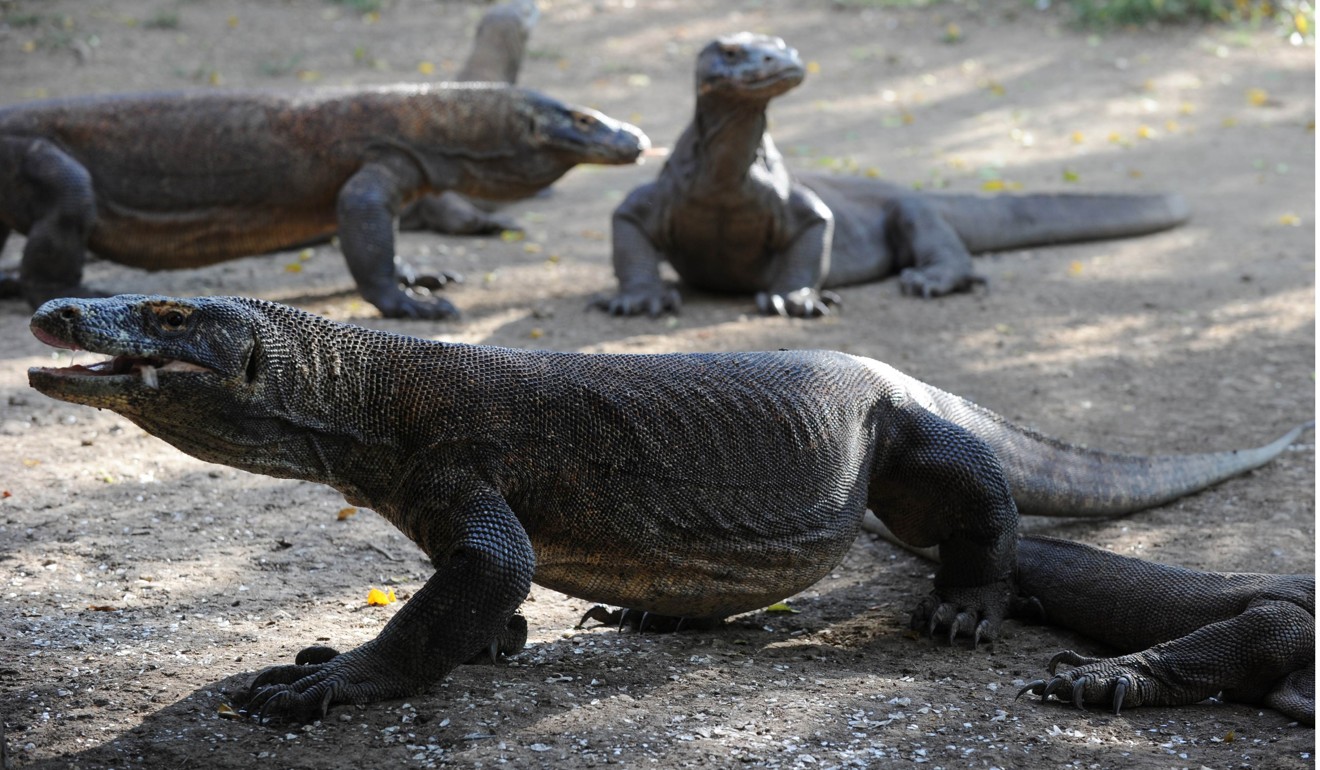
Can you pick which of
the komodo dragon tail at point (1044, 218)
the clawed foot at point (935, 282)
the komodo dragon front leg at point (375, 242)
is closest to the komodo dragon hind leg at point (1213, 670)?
the komodo dragon front leg at point (375, 242)

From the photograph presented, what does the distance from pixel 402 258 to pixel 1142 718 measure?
693 cm

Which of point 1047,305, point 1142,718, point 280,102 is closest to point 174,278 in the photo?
point 280,102

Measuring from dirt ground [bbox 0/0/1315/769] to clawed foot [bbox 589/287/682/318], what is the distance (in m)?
0.12

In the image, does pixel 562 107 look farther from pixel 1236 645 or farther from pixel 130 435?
pixel 1236 645

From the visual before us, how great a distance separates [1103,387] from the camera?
705cm

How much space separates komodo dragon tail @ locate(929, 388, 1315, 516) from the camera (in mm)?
4723

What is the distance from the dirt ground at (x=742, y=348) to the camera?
345 centimetres

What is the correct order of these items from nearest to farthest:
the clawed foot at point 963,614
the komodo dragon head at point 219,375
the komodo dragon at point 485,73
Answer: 1. the komodo dragon head at point 219,375
2. the clawed foot at point 963,614
3. the komodo dragon at point 485,73

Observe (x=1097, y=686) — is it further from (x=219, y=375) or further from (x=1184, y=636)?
(x=219, y=375)

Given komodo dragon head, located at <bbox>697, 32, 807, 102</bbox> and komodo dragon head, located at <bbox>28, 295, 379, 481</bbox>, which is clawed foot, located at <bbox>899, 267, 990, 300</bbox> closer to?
komodo dragon head, located at <bbox>697, 32, 807, 102</bbox>

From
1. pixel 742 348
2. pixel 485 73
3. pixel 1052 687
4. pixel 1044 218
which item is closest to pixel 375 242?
pixel 742 348

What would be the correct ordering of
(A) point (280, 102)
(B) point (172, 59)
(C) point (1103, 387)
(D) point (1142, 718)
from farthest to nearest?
1. (B) point (172, 59)
2. (A) point (280, 102)
3. (C) point (1103, 387)
4. (D) point (1142, 718)

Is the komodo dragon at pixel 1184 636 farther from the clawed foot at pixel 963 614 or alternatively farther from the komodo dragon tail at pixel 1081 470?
the komodo dragon tail at pixel 1081 470

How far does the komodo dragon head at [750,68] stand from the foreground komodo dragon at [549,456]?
145 inches
